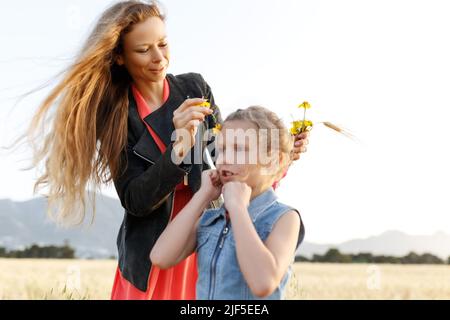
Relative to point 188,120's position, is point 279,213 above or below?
below

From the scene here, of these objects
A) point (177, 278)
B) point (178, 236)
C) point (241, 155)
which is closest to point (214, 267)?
point (178, 236)

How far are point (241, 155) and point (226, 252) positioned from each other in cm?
40

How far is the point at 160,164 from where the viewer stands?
348 cm

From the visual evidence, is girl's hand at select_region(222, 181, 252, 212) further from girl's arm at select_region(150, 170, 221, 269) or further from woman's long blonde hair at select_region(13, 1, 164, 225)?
woman's long blonde hair at select_region(13, 1, 164, 225)

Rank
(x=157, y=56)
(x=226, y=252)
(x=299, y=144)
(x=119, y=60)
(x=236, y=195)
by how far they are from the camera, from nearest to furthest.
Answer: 1. (x=236, y=195)
2. (x=226, y=252)
3. (x=299, y=144)
4. (x=157, y=56)
5. (x=119, y=60)

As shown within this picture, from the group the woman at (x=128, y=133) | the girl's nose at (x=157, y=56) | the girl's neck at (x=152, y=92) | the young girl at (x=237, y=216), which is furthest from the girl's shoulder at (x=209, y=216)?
the girl's neck at (x=152, y=92)

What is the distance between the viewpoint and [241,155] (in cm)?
281

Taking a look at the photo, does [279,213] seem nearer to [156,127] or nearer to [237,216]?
[237,216]

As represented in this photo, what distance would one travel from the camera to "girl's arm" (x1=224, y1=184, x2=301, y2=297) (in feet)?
8.34

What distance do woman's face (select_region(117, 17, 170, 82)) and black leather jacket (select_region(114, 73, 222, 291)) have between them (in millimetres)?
222

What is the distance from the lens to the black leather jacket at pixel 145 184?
3531 mm

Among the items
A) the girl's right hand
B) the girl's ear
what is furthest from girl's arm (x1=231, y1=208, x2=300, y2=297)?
the girl's ear
